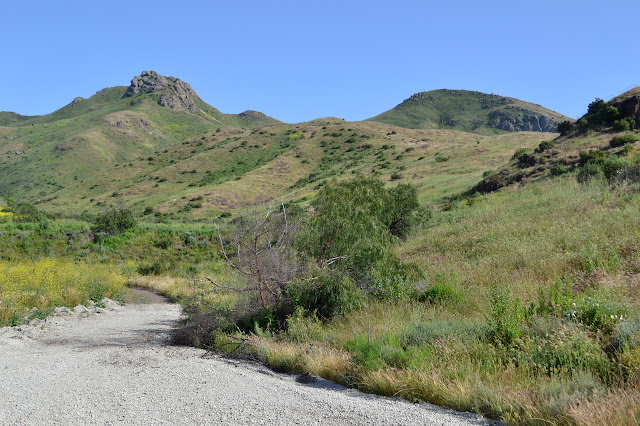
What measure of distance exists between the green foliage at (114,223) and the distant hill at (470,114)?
12835cm

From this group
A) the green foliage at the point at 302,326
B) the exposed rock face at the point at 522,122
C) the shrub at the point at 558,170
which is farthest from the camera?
the exposed rock face at the point at 522,122

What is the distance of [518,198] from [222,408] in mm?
19606

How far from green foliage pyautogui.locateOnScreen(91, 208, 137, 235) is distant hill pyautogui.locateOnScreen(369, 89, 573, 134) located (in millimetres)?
128345

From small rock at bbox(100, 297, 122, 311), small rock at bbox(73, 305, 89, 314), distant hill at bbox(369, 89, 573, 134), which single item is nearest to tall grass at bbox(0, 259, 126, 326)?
small rock at bbox(100, 297, 122, 311)

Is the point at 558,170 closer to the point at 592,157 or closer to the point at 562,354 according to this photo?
the point at 592,157

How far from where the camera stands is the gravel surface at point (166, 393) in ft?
13.9

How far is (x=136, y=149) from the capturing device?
424 feet

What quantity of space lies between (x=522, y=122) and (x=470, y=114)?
1931cm

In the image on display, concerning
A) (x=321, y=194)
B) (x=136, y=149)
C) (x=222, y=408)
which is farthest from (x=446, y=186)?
(x=136, y=149)

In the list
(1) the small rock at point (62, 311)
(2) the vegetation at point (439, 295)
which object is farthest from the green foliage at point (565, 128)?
(1) the small rock at point (62, 311)

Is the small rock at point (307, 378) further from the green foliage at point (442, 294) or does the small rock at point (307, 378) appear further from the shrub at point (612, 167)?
the shrub at point (612, 167)

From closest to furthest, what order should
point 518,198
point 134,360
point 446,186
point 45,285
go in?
point 134,360 → point 45,285 → point 518,198 → point 446,186

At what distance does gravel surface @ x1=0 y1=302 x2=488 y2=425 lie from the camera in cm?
425

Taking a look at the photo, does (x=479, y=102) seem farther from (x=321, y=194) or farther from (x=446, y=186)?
(x=321, y=194)
